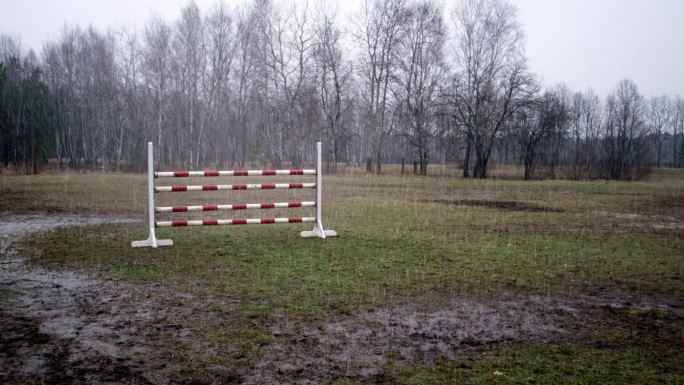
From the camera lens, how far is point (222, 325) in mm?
4797

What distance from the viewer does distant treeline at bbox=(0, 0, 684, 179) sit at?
41844 mm

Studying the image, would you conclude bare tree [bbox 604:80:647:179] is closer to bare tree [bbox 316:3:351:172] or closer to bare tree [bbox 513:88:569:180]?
bare tree [bbox 513:88:569:180]

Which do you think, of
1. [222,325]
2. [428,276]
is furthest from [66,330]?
[428,276]

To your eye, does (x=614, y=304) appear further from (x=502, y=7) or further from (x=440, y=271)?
(x=502, y=7)

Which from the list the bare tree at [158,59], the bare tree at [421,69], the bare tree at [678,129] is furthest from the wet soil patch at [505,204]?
the bare tree at [678,129]

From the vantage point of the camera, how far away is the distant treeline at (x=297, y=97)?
41844 mm

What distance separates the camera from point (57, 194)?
19.1 meters

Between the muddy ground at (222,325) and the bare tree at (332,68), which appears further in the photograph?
the bare tree at (332,68)

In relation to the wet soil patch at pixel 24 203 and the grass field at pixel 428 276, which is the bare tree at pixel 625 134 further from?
the wet soil patch at pixel 24 203

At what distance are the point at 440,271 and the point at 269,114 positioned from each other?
1632 inches

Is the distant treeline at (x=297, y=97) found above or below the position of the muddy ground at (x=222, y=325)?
above

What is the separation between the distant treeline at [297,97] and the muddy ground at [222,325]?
3494 centimetres

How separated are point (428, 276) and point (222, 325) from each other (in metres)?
3.15

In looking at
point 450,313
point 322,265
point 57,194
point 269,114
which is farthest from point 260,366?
point 269,114
